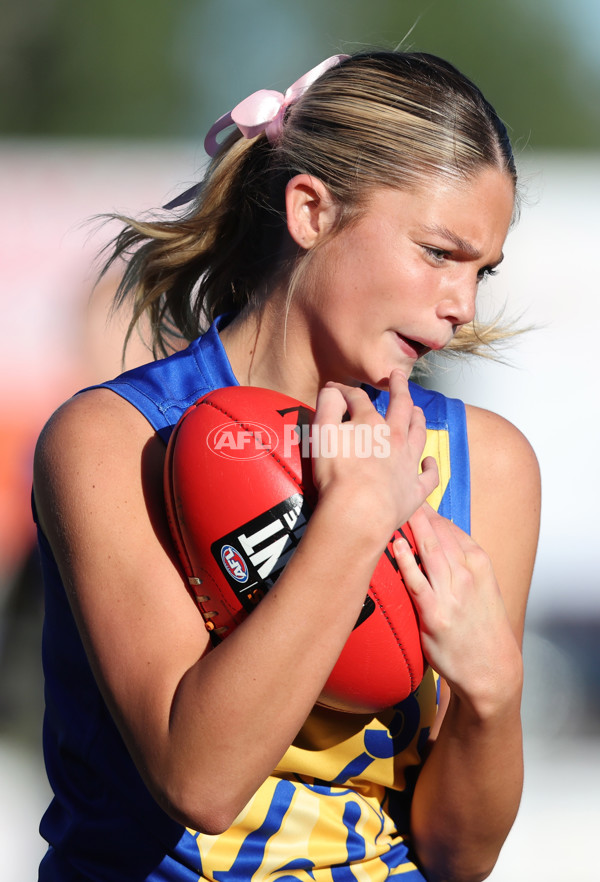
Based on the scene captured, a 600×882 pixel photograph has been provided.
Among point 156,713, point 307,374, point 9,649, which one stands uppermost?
point 307,374

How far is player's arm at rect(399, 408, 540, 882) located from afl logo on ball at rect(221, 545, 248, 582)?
22 centimetres

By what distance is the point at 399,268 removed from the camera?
139 cm

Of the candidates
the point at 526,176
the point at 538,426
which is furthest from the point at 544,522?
the point at 526,176

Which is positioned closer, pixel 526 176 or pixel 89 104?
pixel 526 176

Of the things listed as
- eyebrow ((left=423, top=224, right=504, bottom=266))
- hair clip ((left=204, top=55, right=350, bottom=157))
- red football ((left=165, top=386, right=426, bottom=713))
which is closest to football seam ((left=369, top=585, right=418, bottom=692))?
red football ((left=165, top=386, right=426, bottom=713))

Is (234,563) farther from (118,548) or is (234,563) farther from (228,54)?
(228,54)

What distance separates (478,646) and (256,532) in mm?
367

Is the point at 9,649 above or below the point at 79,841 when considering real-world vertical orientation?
below

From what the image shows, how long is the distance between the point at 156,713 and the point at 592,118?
6933 millimetres

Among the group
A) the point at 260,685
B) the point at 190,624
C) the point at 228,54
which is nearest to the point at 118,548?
the point at 190,624

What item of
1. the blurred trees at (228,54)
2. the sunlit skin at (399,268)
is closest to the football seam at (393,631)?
the sunlit skin at (399,268)

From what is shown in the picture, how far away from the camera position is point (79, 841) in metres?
1.43

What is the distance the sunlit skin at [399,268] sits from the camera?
139 centimetres

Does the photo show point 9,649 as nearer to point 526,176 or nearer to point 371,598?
point 371,598
